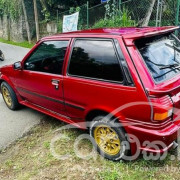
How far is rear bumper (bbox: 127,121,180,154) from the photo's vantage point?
2445mm

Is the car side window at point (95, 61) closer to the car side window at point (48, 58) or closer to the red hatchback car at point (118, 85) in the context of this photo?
the red hatchback car at point (118, 85)

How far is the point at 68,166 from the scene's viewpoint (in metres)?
3.00

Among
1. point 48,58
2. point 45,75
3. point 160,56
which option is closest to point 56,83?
point 45,75

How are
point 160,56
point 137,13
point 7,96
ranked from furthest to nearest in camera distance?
point 137,13
point 7,96
point 160,56

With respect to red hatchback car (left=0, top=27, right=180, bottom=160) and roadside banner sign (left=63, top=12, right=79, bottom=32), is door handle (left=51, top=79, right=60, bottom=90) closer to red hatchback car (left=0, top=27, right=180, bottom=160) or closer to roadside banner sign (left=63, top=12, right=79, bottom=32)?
red hatchback car (left=0, top=27, right=180, bottom=160)

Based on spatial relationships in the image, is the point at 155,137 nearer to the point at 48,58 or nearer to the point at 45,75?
the point at 45,75

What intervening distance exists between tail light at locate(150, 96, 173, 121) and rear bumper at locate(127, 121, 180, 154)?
6.4 inches

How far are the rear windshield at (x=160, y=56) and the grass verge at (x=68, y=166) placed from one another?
1.15 metres

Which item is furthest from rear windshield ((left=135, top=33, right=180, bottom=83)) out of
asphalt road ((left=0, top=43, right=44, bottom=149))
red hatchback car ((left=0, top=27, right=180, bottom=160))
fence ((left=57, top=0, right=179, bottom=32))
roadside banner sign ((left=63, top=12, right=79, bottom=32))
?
roadside banner sign ((left=63, top=12, right=79, bottom=32))

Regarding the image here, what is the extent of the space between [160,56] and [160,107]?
75cm

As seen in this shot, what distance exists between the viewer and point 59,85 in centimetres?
336

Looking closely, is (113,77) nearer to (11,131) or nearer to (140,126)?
(140,126)

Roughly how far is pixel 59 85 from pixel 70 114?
49 centimetres

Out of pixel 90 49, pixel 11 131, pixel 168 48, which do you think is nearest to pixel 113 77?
pixel 90 49
